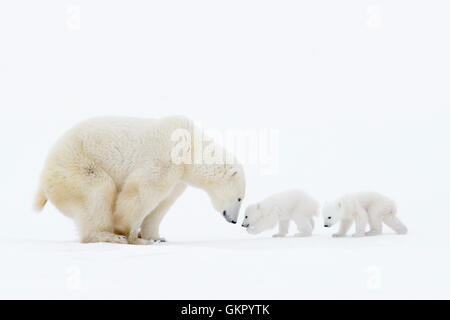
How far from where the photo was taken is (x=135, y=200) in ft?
23.0

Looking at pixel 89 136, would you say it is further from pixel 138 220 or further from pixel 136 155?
pixel 138 220

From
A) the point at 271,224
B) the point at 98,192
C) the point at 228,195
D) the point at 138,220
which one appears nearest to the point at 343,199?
the point at 271,224

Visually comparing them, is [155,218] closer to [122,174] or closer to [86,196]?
[122,174]

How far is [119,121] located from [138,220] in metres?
1.32

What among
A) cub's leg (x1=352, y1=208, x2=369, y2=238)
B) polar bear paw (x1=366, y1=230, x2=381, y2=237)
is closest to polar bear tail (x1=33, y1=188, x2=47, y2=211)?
cub's leg (x1=352, y1=208, x2=369, y2=238)

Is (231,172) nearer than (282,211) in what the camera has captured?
Yes

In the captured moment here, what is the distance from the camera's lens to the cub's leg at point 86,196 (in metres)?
6.87

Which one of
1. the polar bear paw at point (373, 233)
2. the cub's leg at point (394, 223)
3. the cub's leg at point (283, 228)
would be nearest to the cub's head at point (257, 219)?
the cub's leg at point (283, 228)

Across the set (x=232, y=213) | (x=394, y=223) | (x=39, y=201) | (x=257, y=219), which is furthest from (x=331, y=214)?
(x=39, y=201)

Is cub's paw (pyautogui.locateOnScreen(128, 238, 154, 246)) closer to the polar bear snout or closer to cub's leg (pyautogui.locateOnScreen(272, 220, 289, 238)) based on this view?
the polar bear snout

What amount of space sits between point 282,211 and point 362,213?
1.08m

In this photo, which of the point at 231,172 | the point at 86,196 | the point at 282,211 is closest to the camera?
the point at 86,196

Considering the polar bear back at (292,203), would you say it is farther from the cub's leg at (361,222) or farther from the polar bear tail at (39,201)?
the polar bear tail at (39,201)

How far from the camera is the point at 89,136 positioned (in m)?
7.24
